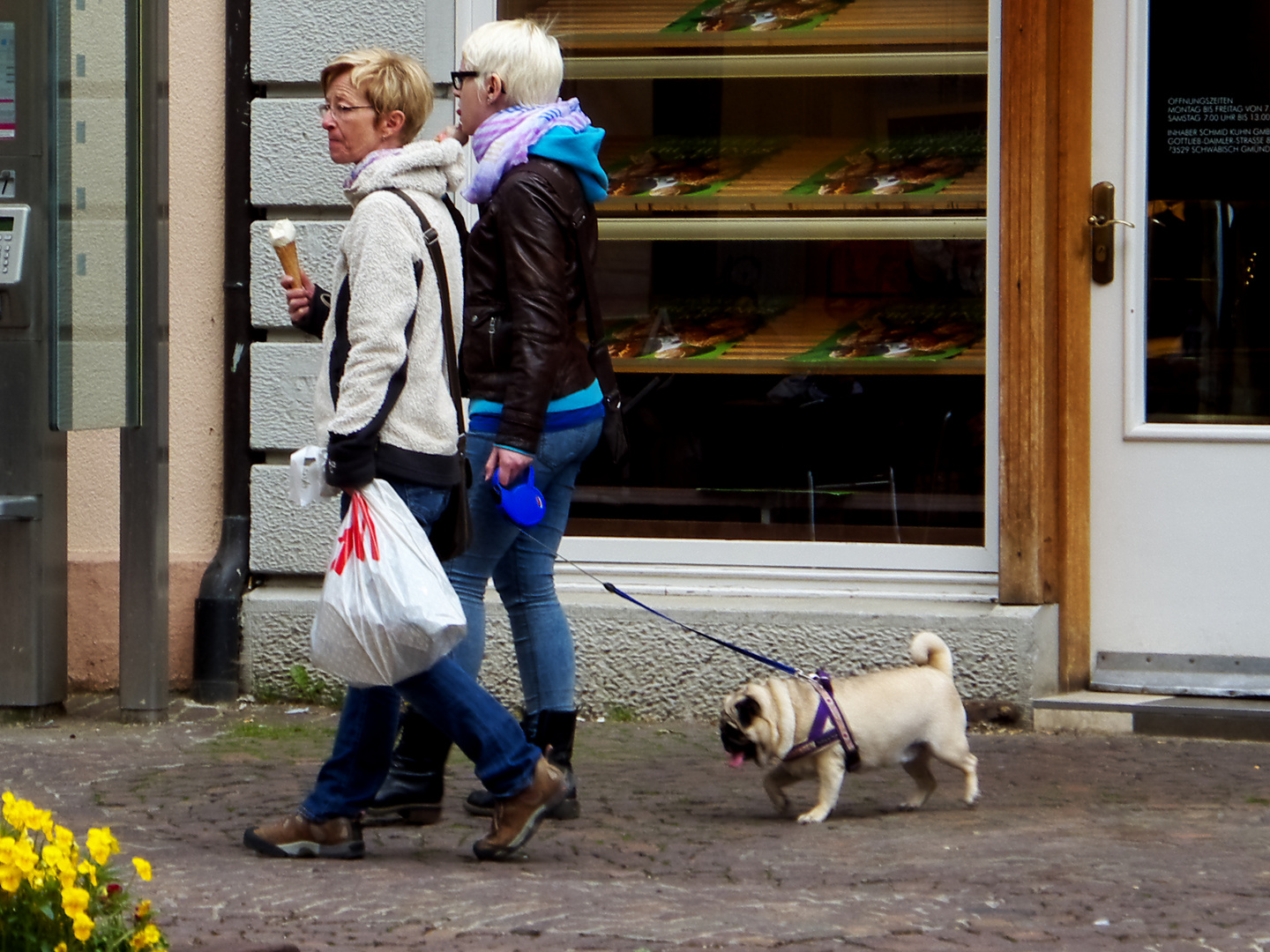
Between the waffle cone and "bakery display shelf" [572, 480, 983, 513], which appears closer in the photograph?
the waffle cone

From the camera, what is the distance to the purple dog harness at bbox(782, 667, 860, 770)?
15.1ft

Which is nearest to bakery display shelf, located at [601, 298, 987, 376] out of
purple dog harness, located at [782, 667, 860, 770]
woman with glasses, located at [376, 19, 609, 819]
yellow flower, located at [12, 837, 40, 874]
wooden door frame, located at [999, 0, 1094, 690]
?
wooden door frame, located at [999, 0, 1094, 690]

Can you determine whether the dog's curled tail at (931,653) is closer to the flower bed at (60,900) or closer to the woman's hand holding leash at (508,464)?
the woman's hand holding leash at (508,464)

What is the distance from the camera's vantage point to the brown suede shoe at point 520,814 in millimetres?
4195

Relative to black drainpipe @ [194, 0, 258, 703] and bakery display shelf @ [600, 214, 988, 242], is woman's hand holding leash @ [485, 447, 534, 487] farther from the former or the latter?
bakery display shelf @ [600, 214, 988, 242]

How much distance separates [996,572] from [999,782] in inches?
41.9

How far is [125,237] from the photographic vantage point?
586cm

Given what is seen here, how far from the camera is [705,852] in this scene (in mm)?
4434

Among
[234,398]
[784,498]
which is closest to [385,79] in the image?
[234,398]

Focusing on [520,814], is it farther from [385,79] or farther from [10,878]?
[385,79]

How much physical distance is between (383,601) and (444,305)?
0.76m

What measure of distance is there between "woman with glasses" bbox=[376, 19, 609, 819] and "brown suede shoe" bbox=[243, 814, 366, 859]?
324 mm

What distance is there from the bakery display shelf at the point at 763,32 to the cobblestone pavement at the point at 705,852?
2.53m

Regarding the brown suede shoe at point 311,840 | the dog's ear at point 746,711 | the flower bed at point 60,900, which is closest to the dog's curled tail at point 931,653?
the dog's ear at point 746,711
